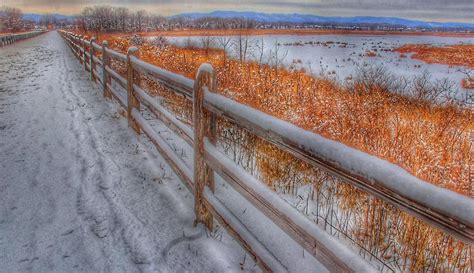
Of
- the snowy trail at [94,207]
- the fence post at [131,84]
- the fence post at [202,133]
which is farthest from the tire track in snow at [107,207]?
the fence post at [131,84]

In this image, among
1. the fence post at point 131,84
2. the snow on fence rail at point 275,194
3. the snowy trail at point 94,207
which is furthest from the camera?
the fence post at point 131,84

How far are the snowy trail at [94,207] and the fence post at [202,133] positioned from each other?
19 cm

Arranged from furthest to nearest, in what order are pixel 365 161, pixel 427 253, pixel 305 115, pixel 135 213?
pixel 305 115 < pixel 135 213 < pixel 427 253 < pixel 365 161

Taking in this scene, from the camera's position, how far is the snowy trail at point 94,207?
2.88 meters

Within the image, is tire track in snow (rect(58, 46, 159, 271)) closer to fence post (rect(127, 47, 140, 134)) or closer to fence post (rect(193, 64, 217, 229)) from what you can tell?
fence post (rect(193, 64, 217, 229))

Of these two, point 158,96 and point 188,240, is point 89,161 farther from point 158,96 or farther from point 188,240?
point 158,96

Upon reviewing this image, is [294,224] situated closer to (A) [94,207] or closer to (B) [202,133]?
(B) [202,133]

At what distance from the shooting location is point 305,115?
642cm

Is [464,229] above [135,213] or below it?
above

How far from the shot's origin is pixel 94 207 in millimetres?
3705

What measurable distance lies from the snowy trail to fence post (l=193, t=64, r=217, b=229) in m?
0.19

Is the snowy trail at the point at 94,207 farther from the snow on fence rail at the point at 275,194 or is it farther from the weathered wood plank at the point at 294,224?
the weathered wood plank at the point at 294,224

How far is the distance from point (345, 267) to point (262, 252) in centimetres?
86

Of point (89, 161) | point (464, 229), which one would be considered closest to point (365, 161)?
point (464, 229)
